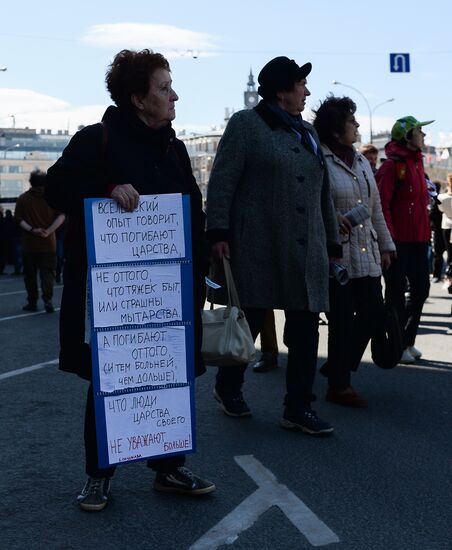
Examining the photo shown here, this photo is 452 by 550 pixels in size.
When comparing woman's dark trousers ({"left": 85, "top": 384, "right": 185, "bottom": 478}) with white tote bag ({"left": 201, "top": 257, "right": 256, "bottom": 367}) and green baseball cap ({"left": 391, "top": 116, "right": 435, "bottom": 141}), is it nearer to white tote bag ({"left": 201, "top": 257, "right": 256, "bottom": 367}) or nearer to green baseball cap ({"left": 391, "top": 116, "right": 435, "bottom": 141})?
white tote bag ({"left": 201, "top": 257, "right": 256, "bottom": 367})

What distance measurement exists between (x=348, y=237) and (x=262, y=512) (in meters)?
2.56

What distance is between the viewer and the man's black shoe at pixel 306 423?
5512 millimetres

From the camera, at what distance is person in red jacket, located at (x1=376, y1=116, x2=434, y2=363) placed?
25.3ft

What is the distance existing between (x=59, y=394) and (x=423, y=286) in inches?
120

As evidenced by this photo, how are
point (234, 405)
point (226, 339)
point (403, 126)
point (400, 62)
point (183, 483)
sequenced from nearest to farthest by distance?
1. point (183, 483)
2. point (226, 339)
3. point (234, 405)
4. point (403, 126)
5. point (400, 62)

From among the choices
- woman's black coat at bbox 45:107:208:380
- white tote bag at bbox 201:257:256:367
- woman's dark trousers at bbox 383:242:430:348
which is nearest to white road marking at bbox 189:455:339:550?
white tote bag at bbox 201:257:256:367

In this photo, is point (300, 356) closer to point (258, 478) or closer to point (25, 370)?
point (258, 478)

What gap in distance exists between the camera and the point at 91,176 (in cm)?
409

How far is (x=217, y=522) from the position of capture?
13.2 feet

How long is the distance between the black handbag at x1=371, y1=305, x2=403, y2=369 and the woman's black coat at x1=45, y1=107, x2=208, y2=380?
2784 millimetres

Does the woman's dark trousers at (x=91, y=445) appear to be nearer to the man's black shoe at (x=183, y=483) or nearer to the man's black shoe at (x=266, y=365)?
the man's black shoe at (x=183, y=483)

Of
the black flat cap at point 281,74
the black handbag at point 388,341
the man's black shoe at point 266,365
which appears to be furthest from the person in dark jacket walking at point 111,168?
the man's black shoe at point 266,365

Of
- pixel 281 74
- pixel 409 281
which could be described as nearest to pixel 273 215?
pixel 281 74

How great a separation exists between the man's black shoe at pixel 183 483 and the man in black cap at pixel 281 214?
1.25 m
